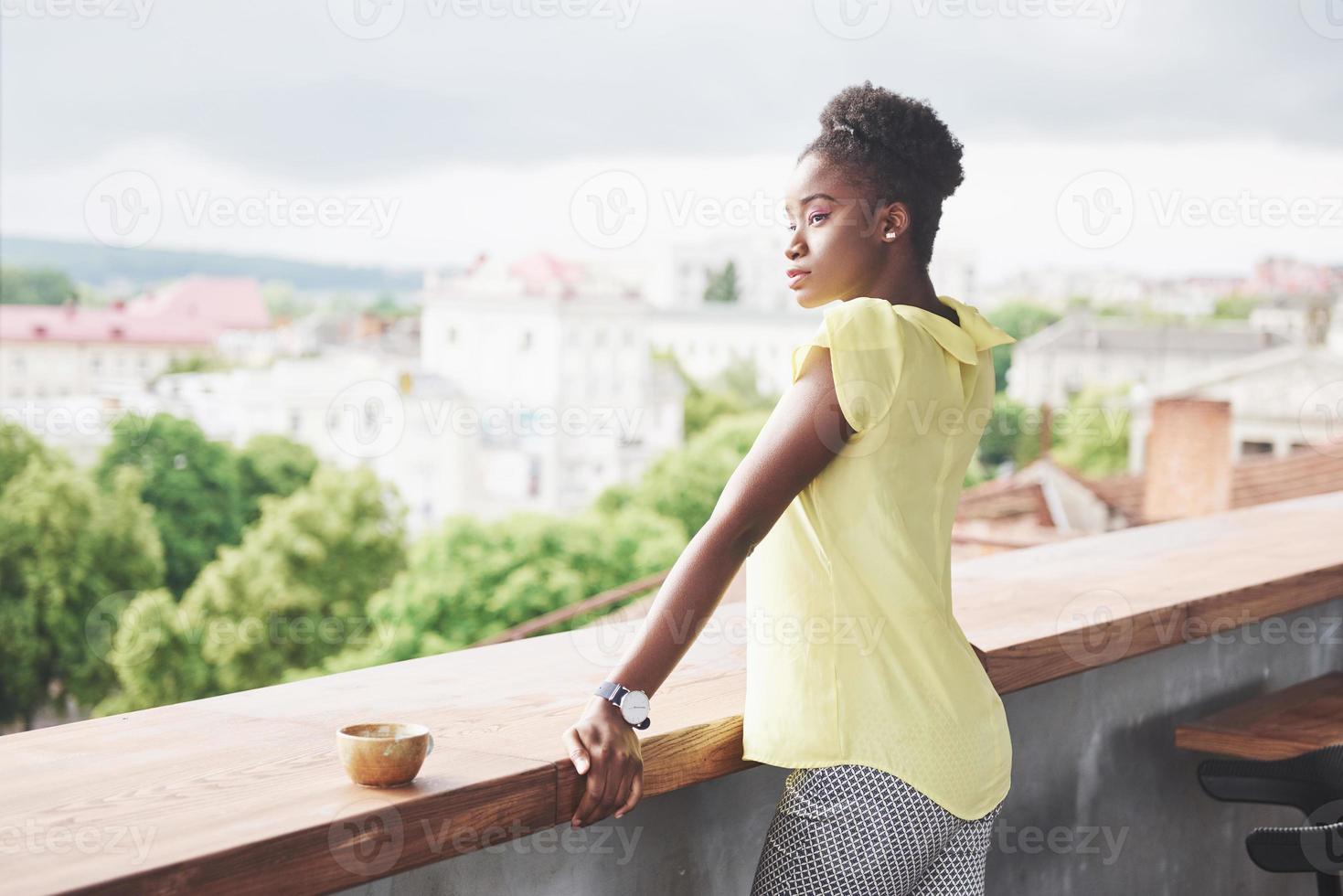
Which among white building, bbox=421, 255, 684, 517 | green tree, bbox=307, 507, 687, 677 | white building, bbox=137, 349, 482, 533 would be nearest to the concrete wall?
green tree, bbox=307, 507, 687, 677

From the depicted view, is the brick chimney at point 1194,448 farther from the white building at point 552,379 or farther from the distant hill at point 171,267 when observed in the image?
the distant hill at point 171,267

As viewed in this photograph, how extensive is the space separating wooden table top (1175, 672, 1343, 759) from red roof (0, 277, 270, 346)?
58.4 metres

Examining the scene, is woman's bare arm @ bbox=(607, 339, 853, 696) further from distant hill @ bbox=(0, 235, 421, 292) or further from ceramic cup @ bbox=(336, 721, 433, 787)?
distant hill @ bbox=(0, 235, 421, 292)

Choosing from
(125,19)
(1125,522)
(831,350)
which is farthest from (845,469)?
(125,19)

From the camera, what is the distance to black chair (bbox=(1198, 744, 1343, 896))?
1.63 metres

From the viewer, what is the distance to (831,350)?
113 centimetres

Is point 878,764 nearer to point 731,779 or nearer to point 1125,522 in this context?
point 731,779

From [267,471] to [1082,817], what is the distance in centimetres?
4604

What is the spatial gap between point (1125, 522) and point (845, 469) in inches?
554

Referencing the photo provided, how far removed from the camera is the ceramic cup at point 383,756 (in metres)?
1.06

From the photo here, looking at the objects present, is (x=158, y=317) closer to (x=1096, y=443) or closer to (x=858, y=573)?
(x=1096, y=443)

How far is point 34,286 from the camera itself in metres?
59.4

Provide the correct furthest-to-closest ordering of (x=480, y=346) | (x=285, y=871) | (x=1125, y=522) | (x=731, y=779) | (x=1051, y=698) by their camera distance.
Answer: (x=480, y=346)
(x=1125, y=522)
(x=1051, y=698)
(x=731, y=779)
(x=285, y=871)

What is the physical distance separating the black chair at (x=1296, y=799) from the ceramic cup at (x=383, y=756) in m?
1.05
